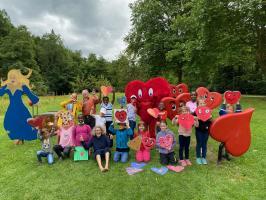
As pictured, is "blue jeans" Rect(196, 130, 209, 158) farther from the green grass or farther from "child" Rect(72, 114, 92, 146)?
"child" Rect(72, 114, 92, 146)

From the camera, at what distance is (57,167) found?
298 inches

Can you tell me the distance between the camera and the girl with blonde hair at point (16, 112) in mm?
9906

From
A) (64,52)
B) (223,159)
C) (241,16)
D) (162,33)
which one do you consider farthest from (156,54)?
(64,52)

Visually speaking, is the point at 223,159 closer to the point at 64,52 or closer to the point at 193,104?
the point at 193,104

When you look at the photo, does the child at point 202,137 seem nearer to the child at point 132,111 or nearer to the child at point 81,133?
the child at point 132,111

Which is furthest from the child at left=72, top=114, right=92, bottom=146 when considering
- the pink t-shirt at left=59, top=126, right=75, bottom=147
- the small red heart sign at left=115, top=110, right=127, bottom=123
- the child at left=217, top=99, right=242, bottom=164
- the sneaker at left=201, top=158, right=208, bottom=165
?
the child at left=217, top=99, right=242, bottom=164

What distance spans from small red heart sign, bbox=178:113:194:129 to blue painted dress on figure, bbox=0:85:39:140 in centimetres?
523

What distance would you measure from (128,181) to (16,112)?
17.3ft

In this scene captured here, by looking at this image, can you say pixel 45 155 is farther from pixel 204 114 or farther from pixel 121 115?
pixel 204 114

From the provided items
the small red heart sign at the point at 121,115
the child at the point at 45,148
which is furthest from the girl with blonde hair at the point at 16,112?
the small red heart sign at the point at 121,115

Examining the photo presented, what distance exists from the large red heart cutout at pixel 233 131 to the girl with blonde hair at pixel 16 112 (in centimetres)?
609

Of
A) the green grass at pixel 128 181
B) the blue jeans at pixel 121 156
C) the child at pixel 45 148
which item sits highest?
the child at pixel 45 148

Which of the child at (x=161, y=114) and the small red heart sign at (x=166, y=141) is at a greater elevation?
the child at (x=161, y=114)

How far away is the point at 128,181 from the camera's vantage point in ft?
21.7
